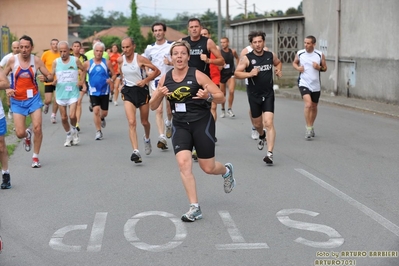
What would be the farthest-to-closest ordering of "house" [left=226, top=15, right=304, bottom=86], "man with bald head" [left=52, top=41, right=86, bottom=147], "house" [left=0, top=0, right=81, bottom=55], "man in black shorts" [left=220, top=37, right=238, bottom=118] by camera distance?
"house" [left=0, top=0, right=81, bottom=55]
"house" [left=226, top=15, right=304, bottom=86]
"man in black shorts" [left=220, top=37, right=238, bottom=118]
"man with bald head" [left=52, top=41, right=86, bottom=147]

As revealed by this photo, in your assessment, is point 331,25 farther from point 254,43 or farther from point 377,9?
point 254,43

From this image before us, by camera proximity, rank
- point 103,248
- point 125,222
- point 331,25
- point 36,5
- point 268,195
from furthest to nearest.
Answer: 1. point 36,5
2. point 331,25
3. point 268,195
4. point 125,222
5. point 103,248

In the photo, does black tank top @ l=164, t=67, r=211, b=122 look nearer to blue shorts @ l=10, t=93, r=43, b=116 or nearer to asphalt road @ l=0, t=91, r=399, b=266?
asphalt road @ l=0, t=91, r=399, b=266

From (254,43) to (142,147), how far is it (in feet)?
11.2

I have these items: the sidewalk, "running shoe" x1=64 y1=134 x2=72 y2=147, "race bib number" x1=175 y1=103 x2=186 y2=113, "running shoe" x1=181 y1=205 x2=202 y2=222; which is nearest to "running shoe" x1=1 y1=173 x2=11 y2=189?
"race bib number" x1=175 y1=103 x2=186 y2=113

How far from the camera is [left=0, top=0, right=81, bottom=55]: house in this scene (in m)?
69.2

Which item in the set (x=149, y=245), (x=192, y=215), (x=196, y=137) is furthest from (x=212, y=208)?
(x=149, y=245)

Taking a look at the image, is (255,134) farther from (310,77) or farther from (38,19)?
(38,19)

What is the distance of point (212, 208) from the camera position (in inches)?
327

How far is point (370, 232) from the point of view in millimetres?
7031

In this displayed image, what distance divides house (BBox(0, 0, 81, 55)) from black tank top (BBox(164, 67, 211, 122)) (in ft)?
207

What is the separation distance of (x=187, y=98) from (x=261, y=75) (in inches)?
160

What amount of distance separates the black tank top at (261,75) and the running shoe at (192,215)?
4.43 m

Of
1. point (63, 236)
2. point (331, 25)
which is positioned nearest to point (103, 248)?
point (63, 236)
